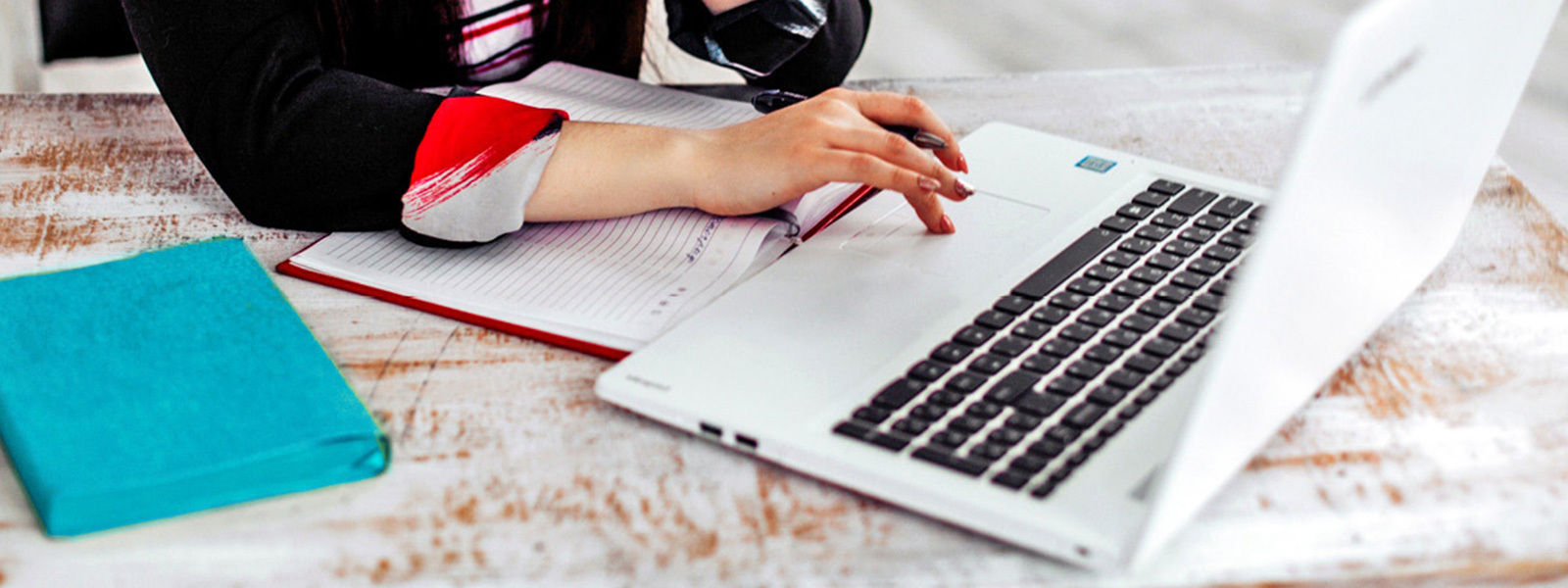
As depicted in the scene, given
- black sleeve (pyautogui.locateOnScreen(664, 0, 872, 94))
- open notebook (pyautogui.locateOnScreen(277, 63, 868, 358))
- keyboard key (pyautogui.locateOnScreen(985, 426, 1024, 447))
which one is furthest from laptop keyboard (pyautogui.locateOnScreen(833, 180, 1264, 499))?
black sleeve (pyautogui.locateOnScreen(664, 0, 872, 94))

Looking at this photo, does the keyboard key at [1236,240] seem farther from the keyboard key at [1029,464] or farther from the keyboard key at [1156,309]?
the keyboard key at [1029,464]

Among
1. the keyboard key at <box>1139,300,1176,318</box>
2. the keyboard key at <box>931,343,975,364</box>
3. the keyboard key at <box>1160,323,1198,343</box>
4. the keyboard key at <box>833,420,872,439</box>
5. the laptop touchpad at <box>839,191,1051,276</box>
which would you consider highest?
the keyboard key at <box>1160,323,1198,343</box>

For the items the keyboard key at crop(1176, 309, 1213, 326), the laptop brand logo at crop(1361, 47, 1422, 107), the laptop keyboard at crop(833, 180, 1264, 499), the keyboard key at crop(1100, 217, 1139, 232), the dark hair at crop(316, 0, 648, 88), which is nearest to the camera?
the laptop brand logo at crop(1361, 47, 1422, 107)

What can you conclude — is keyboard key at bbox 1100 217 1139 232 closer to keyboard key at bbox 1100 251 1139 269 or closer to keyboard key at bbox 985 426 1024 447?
keyboard key at bbox 1100 251 1139 269

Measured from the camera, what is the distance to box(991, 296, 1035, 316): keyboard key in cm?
61

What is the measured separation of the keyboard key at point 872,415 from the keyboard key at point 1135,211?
10.7 inches

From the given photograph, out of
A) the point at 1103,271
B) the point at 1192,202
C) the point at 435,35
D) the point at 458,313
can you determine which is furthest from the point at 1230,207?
the point at 435,35

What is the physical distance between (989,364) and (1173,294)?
133 mm

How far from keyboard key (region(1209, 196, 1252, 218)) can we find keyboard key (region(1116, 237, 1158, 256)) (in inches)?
2.5

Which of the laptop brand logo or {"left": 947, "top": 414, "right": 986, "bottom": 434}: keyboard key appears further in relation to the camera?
{"left": 947, "top": 414, "right": 986, "bottom": 434}: keyboard key

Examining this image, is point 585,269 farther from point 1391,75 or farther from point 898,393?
point 1391,75

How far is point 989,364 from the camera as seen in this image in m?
0.56

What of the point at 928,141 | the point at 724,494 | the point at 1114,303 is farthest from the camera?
the point at 928,141

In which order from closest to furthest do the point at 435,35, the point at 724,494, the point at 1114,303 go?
the point at 724,494 → the point at 1114,303 → the point at 435,35
